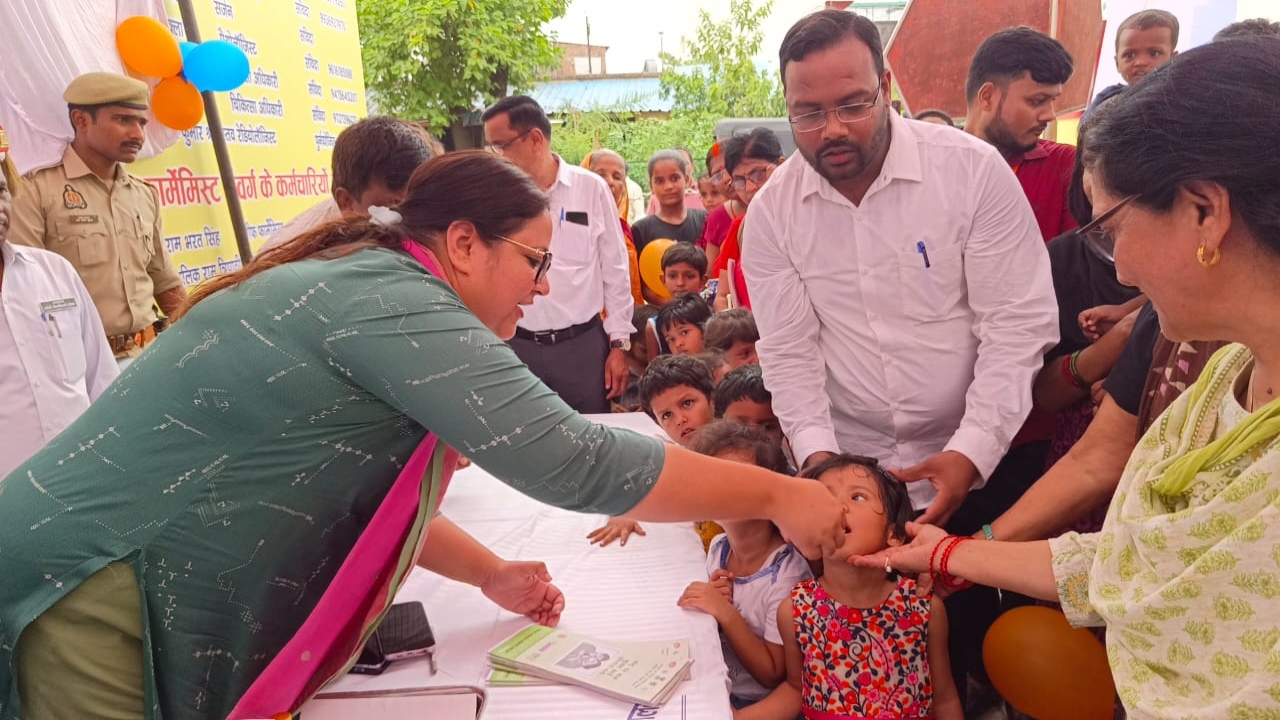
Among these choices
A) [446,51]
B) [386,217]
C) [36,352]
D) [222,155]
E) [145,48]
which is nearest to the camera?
[386,217]

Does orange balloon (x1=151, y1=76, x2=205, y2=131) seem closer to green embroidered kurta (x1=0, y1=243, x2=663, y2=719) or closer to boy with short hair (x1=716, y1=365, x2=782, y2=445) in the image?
boy with short hair (x1=716, y1=365, x2=782, y2=445)

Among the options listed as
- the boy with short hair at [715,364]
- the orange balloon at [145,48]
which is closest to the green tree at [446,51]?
the orange balloon at [145,48]

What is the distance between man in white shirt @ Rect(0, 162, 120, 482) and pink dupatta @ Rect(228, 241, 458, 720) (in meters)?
1.97

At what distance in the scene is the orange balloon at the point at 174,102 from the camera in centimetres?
420

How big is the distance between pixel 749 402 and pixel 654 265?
3221 mm

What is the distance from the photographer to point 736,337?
3.72 m

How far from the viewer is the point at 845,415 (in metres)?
2.43

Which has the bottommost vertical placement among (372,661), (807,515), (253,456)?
(372,661)

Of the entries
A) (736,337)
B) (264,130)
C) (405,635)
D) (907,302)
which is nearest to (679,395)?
(736,337)

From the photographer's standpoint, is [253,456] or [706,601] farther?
[706,601]

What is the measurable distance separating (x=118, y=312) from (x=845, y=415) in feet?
11.0

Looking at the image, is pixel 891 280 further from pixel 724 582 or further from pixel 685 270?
pixel 685 270

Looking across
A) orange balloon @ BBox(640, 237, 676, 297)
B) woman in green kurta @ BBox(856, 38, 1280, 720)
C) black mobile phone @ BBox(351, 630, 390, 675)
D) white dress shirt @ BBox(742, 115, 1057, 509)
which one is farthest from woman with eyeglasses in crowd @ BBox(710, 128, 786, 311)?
woman in green kurta @ BBox(856, 38, 1280, 720)

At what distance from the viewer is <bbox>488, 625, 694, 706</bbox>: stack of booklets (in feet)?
4.89
